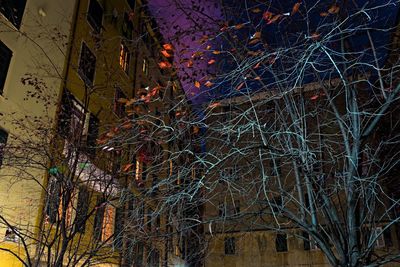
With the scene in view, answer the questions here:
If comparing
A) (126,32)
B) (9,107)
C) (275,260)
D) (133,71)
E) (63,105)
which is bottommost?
(275,260)

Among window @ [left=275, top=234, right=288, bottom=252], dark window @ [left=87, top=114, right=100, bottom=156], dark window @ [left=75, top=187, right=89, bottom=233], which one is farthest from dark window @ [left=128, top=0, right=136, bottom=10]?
window @ [left=275, top=234, right=288, bottom=252]

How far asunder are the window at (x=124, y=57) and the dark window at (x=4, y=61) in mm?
9244

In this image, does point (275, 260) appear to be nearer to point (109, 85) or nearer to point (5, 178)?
point (109, 85)

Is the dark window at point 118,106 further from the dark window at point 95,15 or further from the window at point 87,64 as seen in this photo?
the dark window at point 95,15

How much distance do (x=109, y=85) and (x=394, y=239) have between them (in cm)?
2183

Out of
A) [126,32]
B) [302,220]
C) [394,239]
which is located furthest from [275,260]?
[302,220]

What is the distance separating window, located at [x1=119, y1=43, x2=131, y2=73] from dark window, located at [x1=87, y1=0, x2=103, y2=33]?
273 cm

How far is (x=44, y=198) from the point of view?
41.8 ft

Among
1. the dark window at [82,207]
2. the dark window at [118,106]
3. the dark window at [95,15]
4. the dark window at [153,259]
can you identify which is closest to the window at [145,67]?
the dark window at [118,106]

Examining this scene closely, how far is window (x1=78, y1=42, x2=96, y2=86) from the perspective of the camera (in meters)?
17.0

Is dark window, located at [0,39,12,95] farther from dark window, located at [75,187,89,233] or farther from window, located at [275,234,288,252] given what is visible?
window, located at [275,234,288,252]

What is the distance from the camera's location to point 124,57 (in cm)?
2291

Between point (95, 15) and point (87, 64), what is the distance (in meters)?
3.23

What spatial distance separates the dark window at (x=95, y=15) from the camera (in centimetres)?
1850
